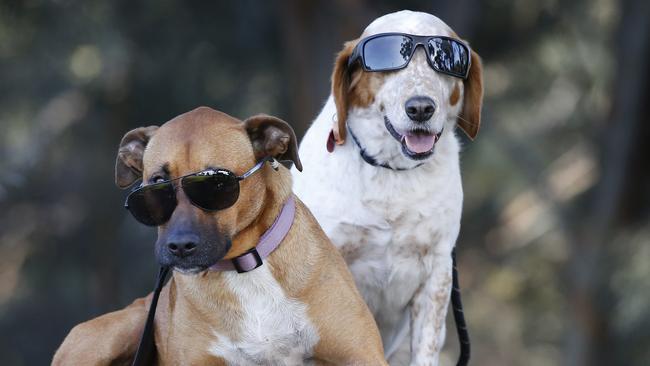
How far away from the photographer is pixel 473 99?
579 cm

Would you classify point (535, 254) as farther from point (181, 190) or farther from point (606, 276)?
point (181, 190)

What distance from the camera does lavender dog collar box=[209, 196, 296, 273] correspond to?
485 cm

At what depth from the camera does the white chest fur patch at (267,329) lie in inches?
191

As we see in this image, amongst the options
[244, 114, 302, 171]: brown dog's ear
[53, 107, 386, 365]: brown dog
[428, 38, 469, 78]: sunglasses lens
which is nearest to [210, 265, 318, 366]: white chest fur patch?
[53, 107, 386, 365]: brown dog

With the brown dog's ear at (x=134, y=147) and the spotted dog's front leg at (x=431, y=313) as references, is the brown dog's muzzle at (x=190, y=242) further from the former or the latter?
the spotted dog's front leg at (x=431, y=313)

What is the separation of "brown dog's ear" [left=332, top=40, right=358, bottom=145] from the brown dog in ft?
2.46

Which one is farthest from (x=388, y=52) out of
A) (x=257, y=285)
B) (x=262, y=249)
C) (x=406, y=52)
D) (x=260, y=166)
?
A: (x=257, y=285)

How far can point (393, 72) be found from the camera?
18.2ft

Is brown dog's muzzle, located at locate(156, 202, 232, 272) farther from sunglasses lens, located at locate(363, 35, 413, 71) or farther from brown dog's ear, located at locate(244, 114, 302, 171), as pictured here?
sunglasses lens, located at locate(363, 35, 413, 71)

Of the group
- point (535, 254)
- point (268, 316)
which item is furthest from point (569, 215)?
point (268, 316)

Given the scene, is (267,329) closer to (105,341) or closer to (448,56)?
(105,341)

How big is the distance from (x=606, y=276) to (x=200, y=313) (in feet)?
31.9

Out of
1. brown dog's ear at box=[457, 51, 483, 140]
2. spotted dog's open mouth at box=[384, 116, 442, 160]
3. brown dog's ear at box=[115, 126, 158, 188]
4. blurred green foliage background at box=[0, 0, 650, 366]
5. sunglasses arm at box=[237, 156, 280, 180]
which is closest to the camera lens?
sunglasses arm at box=[237, 156, 280, 180]

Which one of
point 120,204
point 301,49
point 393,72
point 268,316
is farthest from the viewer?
point 120,204
